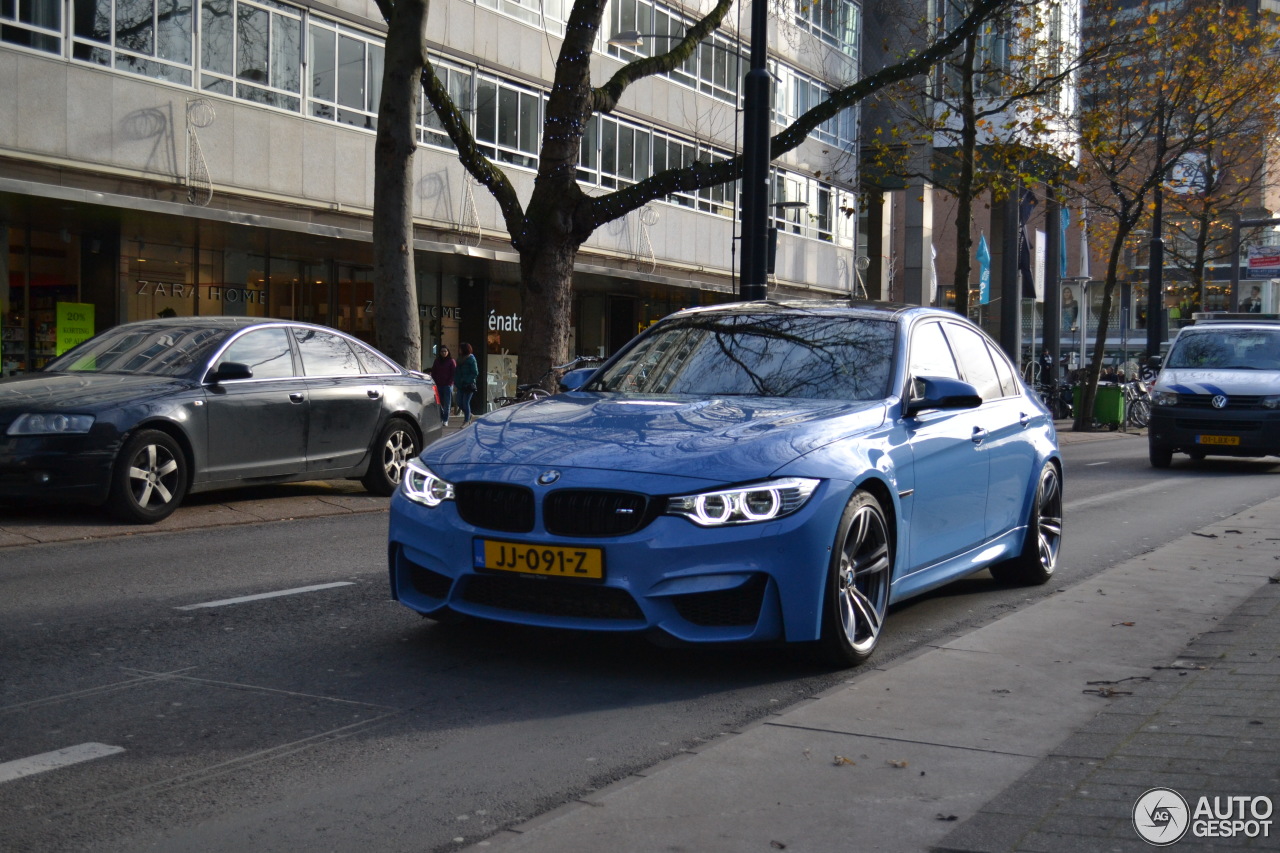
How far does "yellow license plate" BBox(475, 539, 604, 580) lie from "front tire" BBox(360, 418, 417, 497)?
7.69 m

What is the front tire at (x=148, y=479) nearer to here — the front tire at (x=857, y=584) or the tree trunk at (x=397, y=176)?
the tree trunk at (x=397, y=176)

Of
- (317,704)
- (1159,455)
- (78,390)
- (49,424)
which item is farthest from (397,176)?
(317,704)

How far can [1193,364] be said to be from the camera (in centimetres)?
1984

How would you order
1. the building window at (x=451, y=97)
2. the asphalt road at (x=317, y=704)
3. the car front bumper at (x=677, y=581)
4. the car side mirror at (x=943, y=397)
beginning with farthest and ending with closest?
the building window at (x=451, y=97), the car side mirror at (x=943, y=397), the car front bumper at (x=677, y=581), the asphalt road at (x=317, y=704)

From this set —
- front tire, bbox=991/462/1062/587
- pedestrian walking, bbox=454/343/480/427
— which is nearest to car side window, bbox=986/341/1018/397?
front tire, bbox=991/462/1062/587

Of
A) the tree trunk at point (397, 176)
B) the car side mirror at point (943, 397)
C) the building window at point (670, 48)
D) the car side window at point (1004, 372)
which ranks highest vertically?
Answer: the building window at point (670, 48)

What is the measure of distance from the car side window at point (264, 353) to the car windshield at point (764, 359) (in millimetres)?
5563

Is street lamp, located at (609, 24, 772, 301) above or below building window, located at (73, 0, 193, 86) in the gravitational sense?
below

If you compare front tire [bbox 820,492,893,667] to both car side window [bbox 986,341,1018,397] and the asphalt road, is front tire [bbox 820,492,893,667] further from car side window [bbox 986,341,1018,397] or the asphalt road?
car side window [bbox 986,341,1018,397]

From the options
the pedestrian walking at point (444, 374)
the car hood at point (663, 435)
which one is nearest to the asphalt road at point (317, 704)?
the car hood at point (663, 435)

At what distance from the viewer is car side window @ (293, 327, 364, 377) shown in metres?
12.4

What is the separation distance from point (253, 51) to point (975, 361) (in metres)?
19.7

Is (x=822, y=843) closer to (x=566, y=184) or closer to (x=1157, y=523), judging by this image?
(x=1157, y=523)

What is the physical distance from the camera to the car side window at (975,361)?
24.6 ft
